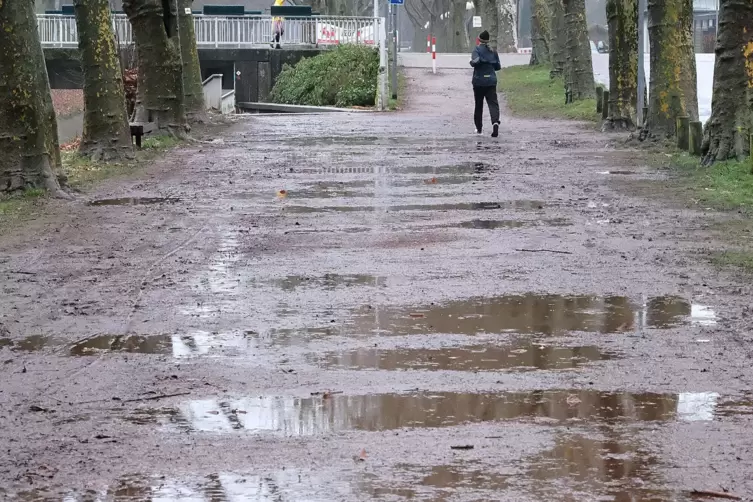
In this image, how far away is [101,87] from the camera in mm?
19281

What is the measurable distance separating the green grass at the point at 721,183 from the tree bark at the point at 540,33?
3120 cm

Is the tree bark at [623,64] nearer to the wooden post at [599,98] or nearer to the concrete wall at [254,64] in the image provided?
the wooden post at [599,98]

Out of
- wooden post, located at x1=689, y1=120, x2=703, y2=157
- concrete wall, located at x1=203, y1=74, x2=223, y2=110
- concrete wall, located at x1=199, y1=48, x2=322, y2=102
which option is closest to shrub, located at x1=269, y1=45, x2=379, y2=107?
concrete wall, located at x1=203, y1=74, x2=223, y2=110

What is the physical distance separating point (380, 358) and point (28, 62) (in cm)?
876

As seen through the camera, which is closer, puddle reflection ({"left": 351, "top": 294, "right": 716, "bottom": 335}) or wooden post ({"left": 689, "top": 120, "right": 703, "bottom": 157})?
puddle reflection ({"left": 351, "top": 294, "right": 716, "bottom": 335})

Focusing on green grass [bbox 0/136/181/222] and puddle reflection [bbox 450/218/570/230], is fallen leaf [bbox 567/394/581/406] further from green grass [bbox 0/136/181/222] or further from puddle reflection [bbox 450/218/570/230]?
green grass [bbox 0/136/181/222]

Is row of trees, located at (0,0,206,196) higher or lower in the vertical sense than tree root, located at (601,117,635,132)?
higher

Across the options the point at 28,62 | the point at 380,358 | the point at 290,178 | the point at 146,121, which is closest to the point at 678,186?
the point at 290,178

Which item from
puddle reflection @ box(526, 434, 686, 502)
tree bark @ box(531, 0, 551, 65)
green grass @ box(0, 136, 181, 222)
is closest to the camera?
puddle reflection @ box(526, 434, 686, 502)

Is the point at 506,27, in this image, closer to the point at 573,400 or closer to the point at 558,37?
the point at 558,37

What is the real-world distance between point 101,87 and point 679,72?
30.1ft

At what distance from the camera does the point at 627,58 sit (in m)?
24.1

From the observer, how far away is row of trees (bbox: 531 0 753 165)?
1630 cm

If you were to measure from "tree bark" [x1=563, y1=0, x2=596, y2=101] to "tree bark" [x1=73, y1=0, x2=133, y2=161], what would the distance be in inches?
612
